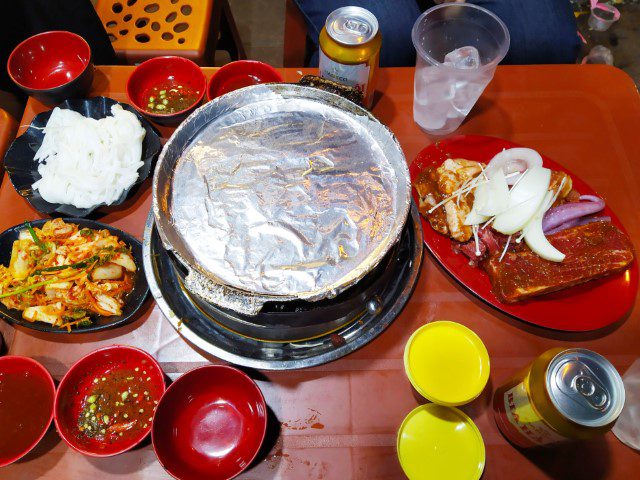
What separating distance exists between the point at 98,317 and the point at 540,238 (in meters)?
1.46

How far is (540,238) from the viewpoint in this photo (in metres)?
1.53

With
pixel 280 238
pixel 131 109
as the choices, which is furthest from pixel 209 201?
pixel 131 109

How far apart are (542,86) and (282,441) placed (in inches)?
68.6

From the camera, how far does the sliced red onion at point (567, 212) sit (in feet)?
5.24

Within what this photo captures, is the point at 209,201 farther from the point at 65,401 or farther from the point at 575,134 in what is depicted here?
the point at 575,134

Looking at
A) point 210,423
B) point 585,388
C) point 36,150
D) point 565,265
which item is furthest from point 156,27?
point 585,388

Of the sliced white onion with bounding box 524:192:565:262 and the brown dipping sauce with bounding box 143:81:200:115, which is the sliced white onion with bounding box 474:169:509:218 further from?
the brown dipping sauce with bounding box 143:81:200:115

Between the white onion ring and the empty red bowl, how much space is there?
158 cm

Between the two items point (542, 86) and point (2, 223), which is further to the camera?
point (542, 86)

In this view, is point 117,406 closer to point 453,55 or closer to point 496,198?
point 496,198

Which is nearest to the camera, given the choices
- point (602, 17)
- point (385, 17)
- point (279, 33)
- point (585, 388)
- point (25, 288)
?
point (585, 388)

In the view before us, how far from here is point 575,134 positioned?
1.88 metres

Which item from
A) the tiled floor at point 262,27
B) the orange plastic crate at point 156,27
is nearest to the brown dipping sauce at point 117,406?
the orange plastic crate at point 156,27

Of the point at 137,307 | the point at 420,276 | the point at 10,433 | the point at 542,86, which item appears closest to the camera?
the point at 10,433
